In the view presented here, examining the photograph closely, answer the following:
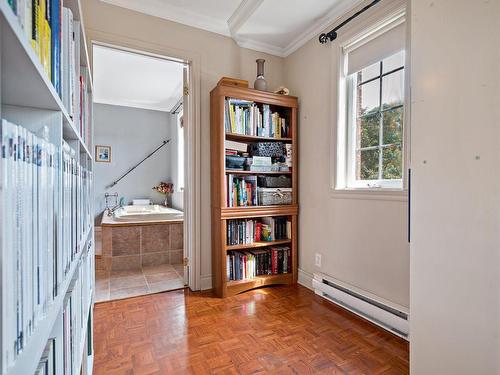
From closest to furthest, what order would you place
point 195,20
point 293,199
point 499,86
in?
point 499,86, point 195,20, point 293,199

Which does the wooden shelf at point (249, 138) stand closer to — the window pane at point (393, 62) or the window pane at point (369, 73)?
the window pane at point (369, 73)

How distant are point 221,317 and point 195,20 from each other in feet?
8.57

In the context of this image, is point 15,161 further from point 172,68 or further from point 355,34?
point 172,68

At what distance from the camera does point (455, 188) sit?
3.15 ft

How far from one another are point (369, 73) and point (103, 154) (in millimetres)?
4906

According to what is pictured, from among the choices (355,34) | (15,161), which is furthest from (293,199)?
(15,161)

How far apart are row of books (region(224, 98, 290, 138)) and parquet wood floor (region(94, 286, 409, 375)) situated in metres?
1.55

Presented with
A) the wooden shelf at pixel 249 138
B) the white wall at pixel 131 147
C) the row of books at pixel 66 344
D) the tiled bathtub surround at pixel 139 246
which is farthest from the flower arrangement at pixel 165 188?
the row of books at pixel 66 344

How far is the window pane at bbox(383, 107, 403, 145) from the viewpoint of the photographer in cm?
197

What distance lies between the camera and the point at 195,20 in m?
2.57

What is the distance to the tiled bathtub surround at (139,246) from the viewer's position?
127 inches

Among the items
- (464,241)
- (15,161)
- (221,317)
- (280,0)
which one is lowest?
(221,317)

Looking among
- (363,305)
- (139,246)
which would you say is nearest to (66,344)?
(363,305)

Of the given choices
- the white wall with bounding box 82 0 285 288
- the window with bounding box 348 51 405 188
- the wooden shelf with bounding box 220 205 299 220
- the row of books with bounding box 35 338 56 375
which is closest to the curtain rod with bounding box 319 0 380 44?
the window with bounding box 348 51 405 188
